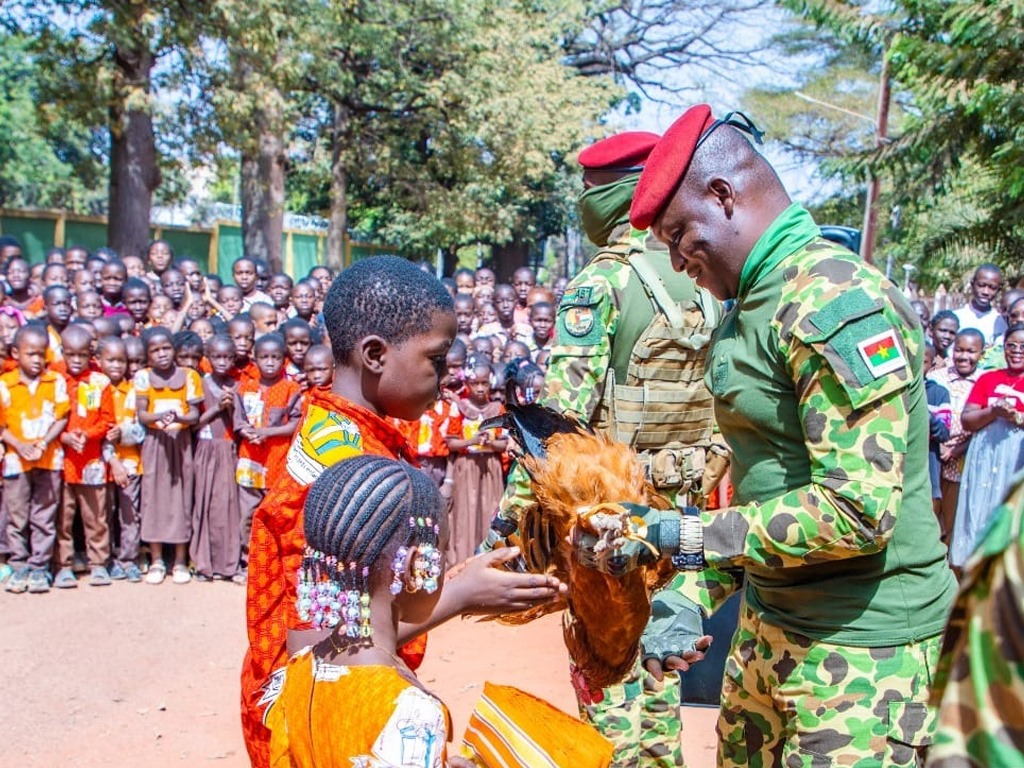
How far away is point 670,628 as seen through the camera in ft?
8.00

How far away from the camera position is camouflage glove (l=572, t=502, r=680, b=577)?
85.5 inches

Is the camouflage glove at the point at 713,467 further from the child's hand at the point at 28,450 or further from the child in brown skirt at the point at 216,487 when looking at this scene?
the child's hand at the point at 28,450

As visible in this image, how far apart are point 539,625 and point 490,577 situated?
4.53 m

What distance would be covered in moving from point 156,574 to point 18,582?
2.88 feet

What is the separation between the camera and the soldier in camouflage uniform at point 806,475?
201 centimetres

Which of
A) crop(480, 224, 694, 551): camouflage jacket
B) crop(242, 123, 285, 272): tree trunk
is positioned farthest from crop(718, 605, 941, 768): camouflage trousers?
crop(242, 123, 285, 272): tree trunk

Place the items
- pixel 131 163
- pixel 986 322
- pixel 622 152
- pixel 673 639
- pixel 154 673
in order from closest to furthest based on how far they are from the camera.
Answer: pixel 673 639 → pixel 622 152 → pixel 154 673 → pixel 986 322 → pixel 131 163

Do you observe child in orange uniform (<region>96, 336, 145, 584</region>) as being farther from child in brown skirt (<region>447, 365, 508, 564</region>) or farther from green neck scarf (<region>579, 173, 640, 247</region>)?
green neck scarf (<region>579, 173, 640, 247</region>)

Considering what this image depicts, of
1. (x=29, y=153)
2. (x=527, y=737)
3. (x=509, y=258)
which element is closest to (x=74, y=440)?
(x=527, y=737)

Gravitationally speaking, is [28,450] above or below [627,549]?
below

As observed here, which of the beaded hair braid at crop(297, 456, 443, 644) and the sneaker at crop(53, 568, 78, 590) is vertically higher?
the beaded hair braid at crop(297, 456, 443, 644)

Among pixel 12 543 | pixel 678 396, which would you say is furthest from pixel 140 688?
pixel 678 396

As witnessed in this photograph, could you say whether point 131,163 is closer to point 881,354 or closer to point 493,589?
point 493,589

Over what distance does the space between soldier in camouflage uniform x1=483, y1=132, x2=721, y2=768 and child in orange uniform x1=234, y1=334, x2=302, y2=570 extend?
406 centimetres
